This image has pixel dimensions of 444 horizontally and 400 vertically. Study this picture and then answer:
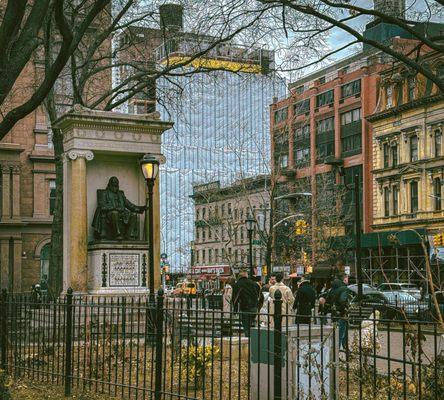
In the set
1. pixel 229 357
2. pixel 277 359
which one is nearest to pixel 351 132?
pixel 229 357

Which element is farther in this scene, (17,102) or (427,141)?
(427,141)

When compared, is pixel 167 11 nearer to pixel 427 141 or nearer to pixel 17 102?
pixel 17 102

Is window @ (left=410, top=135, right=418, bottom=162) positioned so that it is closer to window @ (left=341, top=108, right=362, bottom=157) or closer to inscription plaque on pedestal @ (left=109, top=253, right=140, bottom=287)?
window @ (left=341, top=108, right=362, bottom=157)

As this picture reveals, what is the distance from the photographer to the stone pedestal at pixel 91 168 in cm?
2020

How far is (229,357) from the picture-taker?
31.3 ft

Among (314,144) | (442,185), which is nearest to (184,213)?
(314,144)

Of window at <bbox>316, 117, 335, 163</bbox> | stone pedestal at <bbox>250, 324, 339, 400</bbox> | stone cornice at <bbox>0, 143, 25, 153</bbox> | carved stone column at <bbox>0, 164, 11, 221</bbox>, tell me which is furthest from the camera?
window at <bbox>316, 117, 335, 163</bbox>

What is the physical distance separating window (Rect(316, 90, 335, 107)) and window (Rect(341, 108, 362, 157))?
276 centimetres

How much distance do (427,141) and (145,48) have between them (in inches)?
1464

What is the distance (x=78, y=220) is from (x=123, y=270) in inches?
67.8

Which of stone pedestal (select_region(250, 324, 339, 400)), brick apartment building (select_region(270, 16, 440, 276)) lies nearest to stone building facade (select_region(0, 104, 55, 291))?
brick apartment building (select_region(270, 16, 440, 276))

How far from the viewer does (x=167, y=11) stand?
2567 cm

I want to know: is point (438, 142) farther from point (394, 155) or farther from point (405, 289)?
point (405, 289)

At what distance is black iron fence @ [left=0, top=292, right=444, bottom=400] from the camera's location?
7586 millimetres
